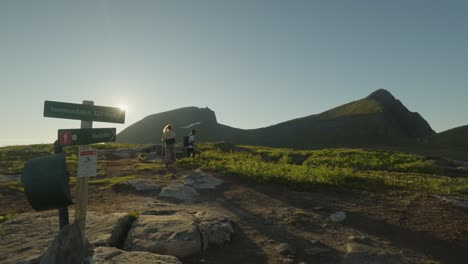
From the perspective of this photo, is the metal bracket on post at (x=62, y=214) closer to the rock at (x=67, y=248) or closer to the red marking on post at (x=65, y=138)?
the red marking on post at (x=65, y=138)

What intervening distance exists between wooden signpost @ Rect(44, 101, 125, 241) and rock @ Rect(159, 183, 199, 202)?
5.61 m

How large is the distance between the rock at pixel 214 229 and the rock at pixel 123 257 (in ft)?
5.09

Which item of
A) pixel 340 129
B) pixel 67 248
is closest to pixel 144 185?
pixel 67 248

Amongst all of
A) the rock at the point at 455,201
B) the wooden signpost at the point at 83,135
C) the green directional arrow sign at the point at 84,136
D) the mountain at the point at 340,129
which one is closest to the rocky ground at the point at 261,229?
the rock at the point at 455,201

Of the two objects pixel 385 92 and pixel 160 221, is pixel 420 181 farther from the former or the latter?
pixel 385 92

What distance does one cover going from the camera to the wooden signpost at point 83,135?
23.2 ft

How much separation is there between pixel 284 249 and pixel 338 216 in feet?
9.95

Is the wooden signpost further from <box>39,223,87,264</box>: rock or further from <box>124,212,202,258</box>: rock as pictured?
<box>124,212,202,258</box>: rock

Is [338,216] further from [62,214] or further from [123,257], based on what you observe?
[62,214]

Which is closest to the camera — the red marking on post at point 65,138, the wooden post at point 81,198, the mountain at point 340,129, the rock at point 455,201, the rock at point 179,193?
the red marking on post at point 65,138

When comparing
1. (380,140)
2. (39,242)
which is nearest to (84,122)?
(39,242)

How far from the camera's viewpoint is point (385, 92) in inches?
7638

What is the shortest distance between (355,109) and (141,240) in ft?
624

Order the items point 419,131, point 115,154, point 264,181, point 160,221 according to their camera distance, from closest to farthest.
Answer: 1. point 160,221
2. point 264,181
3. point 115,154
4. point 419,131
